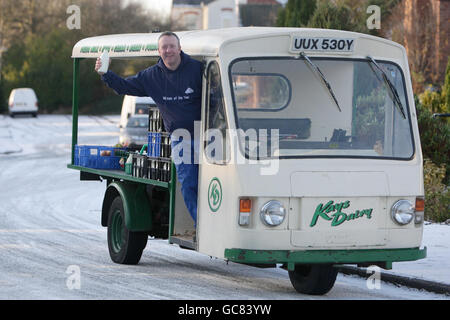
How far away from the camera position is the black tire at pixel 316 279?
30.3ft

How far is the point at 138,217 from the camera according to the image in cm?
1038

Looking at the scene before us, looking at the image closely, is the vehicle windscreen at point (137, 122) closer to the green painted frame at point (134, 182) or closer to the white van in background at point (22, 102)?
the green painted frame at point (134, 182)

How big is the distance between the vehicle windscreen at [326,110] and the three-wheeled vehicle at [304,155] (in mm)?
12

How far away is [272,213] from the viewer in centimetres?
827

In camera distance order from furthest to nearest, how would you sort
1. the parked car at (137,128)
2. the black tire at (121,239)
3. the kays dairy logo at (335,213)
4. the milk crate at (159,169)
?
the parked car at (137,128), the black tire at (121,239), the milk crate at (159,169), the kays dairy logo at (335,213)

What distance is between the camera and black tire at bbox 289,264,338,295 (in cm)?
923

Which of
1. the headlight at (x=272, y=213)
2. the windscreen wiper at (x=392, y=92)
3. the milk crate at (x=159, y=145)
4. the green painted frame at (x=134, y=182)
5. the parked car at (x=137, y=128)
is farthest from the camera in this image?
the parked car at (x=137, y=128)

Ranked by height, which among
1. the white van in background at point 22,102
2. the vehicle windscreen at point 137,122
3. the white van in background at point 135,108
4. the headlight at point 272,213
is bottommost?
the headlight at point 272,213

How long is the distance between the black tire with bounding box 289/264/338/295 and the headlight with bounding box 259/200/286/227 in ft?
3.68

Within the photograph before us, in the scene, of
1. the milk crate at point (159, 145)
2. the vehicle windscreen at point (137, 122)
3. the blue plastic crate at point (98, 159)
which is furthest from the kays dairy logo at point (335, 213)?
the vehicle windscreen at point (137, 122)

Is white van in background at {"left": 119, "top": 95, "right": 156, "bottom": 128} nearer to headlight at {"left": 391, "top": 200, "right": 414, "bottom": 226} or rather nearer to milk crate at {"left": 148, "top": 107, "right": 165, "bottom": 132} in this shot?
milk crate at {"left": 148, "top": 107, "right": 165, "bottom": 132}

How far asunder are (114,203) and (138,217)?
0.67 meters

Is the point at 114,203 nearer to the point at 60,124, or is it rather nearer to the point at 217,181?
the point at 217,181
